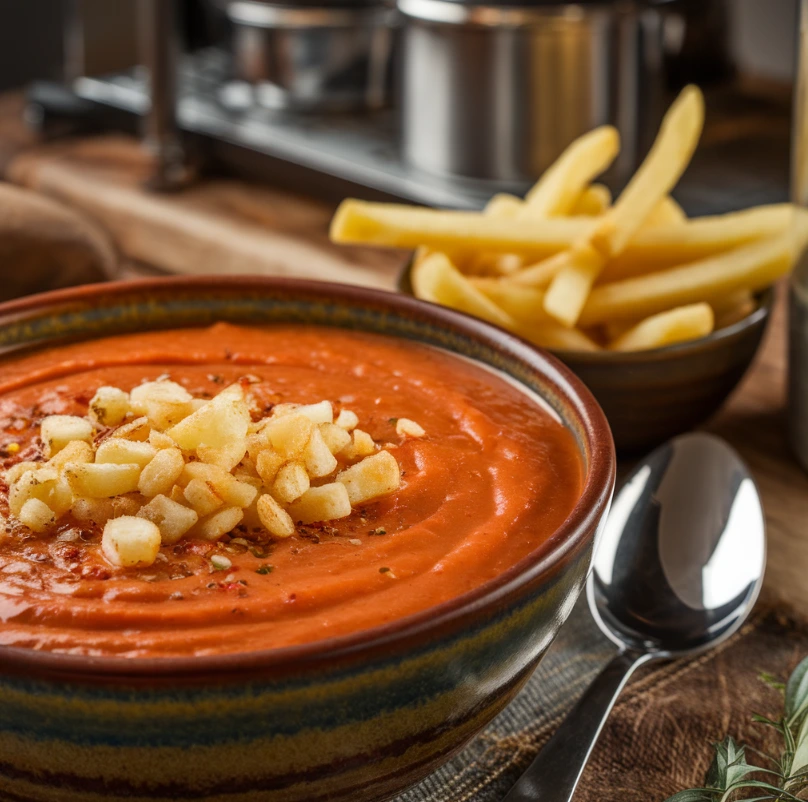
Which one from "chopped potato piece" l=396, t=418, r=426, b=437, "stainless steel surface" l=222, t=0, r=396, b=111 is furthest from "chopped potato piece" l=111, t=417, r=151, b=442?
"stainless steel surface" l=222, t=0, r=396, b=111

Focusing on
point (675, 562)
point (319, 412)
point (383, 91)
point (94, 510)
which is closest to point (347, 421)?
point (319, 412)

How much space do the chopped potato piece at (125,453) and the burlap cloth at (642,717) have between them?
0.55 m

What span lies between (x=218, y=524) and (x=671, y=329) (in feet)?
3.57

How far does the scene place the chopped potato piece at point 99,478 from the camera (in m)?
1.45

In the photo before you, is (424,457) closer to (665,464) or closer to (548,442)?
(548,442)

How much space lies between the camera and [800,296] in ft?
7.65

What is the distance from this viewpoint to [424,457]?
164 centimetres

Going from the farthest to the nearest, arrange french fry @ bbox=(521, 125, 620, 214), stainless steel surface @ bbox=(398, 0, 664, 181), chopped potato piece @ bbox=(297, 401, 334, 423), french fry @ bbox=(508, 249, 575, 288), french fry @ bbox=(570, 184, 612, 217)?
stainless steel surface @ bbox=(398, 0, 664, 181), french fry @ bbox=(570, 184, 612, 217), french fry @ bbox=(521, 125, 620, 214), french fry @ bbox=(508, 249, 575, 288), chopped potato piece @ bbox=(297, 401, 334, 423)

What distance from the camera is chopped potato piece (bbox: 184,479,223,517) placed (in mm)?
1437

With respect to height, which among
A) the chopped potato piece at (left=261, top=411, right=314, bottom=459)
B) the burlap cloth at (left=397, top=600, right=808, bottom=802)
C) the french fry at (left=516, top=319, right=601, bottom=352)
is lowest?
the burlap cloth at (left=397, top=600, right=808, bottom=802)

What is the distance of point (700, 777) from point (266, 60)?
2.93 m

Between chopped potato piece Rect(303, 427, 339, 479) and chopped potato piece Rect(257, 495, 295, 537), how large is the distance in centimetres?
10

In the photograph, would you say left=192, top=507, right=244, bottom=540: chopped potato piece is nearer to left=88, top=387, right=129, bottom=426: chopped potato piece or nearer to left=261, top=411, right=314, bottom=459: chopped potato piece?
left=261, top=411, right=314, bottom=459: chopped potato piece

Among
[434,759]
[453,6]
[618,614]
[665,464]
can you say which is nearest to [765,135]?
[453,6]
